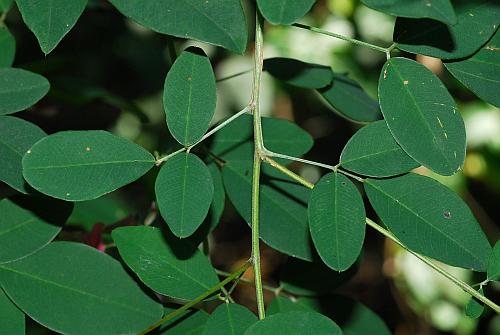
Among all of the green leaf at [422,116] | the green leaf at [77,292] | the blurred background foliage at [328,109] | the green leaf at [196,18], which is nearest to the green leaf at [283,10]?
the green leaf at [196,18]

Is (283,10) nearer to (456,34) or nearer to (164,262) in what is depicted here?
(456,34)

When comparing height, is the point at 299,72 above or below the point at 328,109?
above

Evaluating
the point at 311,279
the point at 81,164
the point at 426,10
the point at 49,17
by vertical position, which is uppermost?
the point at 426,10

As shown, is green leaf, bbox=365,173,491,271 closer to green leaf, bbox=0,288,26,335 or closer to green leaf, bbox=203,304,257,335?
green leaf, bbox=203,304,257,335

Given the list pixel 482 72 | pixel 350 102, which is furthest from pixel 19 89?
pixel 482 72

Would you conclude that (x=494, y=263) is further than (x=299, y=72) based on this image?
No

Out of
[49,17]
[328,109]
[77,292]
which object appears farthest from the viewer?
[328,109]

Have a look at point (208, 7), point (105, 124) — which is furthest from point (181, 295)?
point (105, 124)

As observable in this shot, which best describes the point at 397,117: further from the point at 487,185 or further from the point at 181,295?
A: the point at 487,185
